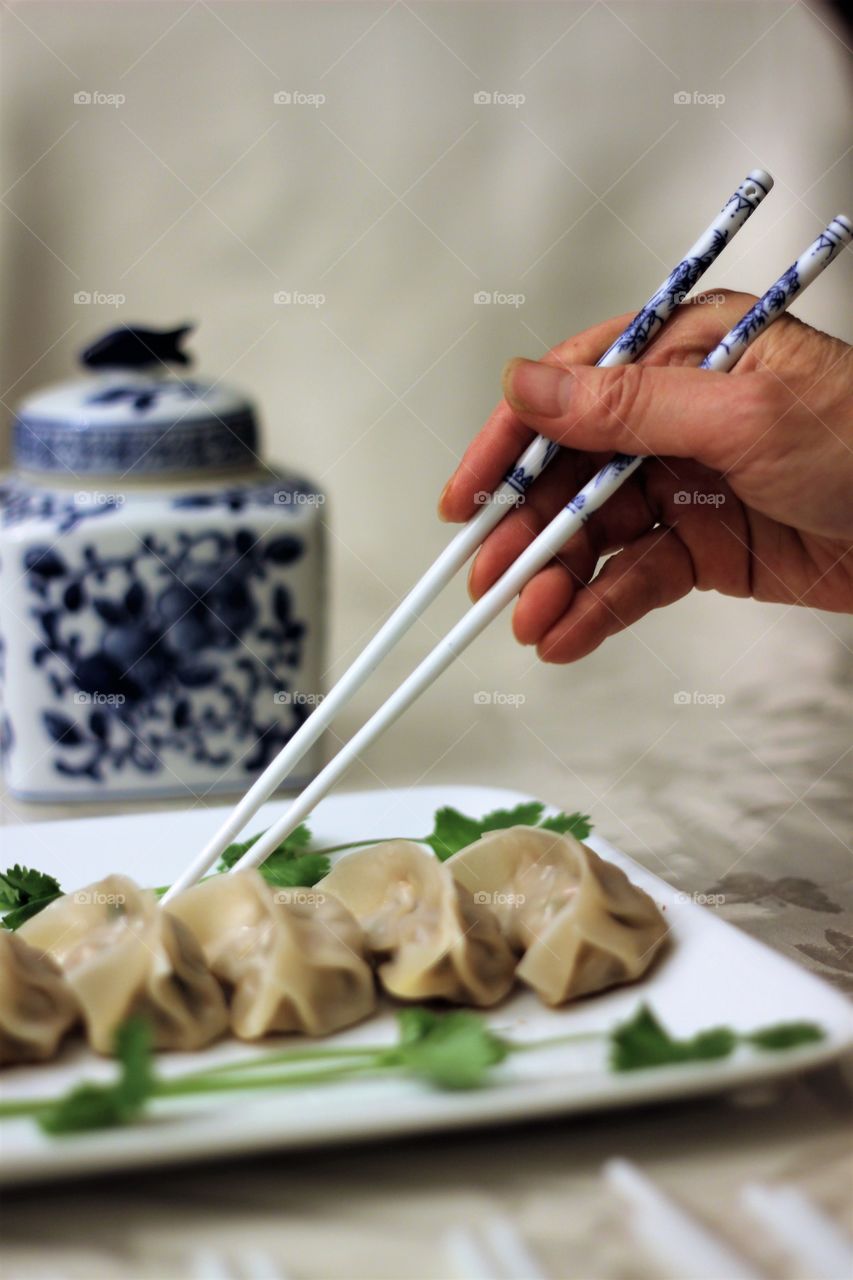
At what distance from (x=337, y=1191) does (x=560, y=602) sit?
2.41 ft

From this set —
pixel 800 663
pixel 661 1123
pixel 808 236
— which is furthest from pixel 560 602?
pixel 808 236

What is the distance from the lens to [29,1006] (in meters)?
0.98

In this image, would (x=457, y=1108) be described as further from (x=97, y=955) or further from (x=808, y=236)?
(x=808, y=236)

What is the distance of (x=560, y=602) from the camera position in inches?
58.7

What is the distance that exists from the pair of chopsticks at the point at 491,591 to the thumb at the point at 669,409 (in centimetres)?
3

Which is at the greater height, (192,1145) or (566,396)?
(566,396)

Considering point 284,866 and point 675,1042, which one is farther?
point 284,866

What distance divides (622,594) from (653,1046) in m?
0.73
